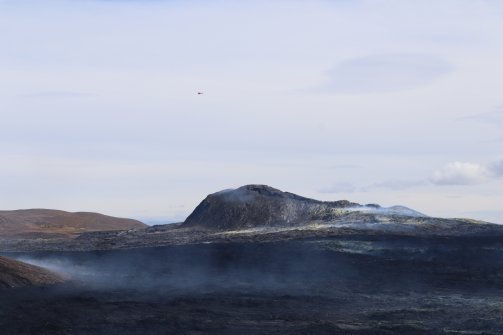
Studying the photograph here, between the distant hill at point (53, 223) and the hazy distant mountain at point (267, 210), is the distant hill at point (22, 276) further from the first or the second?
the distant hill at point (53, 223)

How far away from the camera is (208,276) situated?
41000 mm

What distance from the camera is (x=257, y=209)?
79.4 metres

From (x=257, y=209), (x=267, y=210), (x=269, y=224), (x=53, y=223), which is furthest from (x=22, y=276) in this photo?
(x=53, y=223)

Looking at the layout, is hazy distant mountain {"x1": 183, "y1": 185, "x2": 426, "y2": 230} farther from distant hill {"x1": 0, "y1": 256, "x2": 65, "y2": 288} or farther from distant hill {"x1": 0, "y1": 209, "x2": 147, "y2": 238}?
distant hill {"x1": 0, "y1": 256, "x2": 65, "y2": 288}

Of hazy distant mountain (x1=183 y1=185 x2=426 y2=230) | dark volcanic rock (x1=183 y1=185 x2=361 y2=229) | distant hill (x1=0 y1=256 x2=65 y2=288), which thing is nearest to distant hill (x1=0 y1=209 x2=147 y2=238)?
dark volcanic rock (x1=183 y1=185 x2=361 y2=229)

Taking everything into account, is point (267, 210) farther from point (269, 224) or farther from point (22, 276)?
point (22, 276)

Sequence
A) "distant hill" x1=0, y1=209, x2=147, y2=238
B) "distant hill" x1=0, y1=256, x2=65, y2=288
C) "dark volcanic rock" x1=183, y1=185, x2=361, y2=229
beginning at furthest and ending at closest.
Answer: "distant hill" x1=0, y1=209, x2=147, y2=238 < "dark volcanic rock" x1=183, y1=185, x2=361, y2=229 < "distant hill" x1=0, y1=256, x2=65, y2=288

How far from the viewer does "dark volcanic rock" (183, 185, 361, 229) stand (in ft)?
254

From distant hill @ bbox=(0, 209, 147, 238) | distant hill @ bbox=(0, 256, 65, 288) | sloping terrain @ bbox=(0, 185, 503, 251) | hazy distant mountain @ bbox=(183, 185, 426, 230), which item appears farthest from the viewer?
distant hill @ bbox=(0, 209, 147, 238)

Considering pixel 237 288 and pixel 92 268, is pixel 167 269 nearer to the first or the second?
pixel 92 268

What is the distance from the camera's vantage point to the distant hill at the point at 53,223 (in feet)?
326

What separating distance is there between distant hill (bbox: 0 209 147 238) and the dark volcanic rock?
2090 centimetres

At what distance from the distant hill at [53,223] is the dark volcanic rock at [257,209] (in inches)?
823

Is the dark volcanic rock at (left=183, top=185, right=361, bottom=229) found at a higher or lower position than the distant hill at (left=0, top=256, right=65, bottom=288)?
higher
